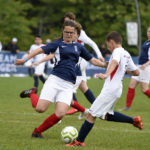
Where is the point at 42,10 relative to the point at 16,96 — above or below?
below

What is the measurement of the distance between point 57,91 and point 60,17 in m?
38.9

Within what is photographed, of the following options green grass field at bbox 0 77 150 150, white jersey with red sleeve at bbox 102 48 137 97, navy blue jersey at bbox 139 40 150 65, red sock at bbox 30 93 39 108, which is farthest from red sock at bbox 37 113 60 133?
navy blue jersey at bbox 139 40 150 65

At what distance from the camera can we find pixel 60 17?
4600 cm

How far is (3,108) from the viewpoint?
11445 millimetres

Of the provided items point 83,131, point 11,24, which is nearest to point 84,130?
point 83,131

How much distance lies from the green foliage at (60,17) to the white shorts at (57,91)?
31.6 m

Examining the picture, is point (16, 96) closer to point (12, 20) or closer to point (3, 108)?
point (3, 108)

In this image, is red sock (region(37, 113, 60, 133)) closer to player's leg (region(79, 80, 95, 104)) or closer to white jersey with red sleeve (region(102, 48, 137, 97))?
white jersey with red sleeve (region(102, 48, 137, 97))

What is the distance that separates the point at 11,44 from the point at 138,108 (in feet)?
54.1

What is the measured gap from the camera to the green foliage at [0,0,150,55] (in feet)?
130

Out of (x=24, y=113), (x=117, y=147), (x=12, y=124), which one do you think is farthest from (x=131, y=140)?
(x=24, y=113)

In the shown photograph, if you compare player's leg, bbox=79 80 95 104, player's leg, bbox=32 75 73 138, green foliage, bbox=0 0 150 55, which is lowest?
green foliage, bbox=0 0 150 55

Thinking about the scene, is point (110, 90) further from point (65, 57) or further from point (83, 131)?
point (65, 57)

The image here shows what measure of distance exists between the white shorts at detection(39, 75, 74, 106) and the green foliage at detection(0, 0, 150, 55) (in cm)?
3164
